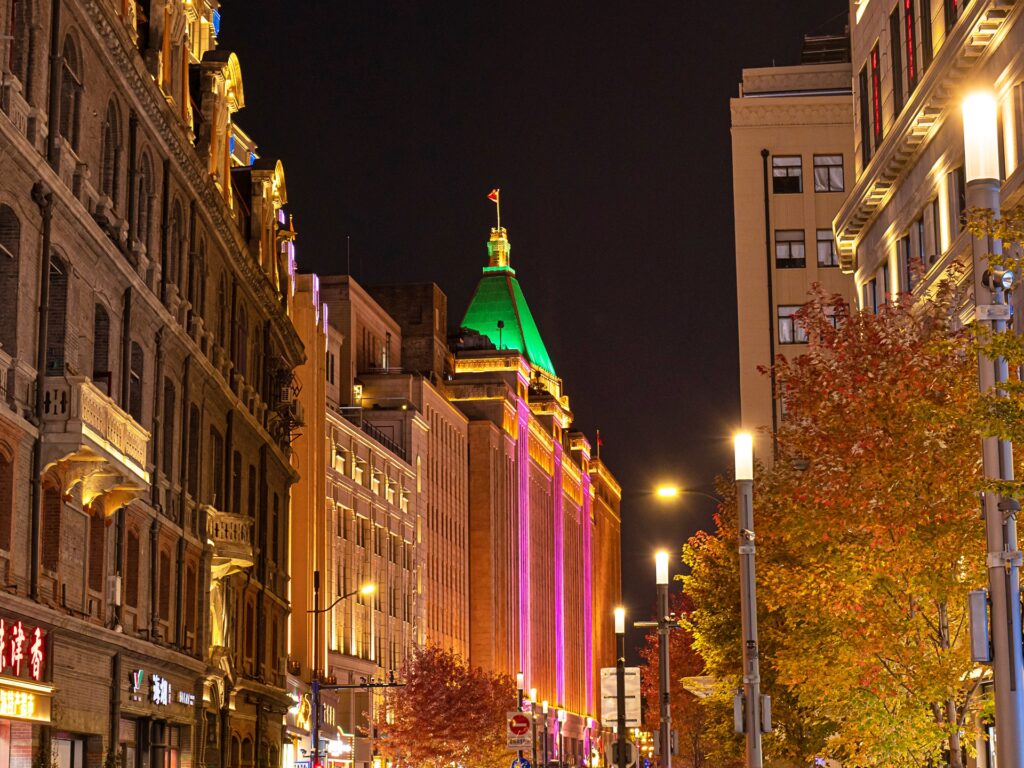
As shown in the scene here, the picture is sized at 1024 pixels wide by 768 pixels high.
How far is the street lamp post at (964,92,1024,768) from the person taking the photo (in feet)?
53.7

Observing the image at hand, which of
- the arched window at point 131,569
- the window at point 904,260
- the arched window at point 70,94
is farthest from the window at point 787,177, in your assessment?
the arched window at point 70,94

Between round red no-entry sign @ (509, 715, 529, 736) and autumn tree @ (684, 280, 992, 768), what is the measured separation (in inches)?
511

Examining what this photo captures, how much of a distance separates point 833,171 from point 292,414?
36.3m

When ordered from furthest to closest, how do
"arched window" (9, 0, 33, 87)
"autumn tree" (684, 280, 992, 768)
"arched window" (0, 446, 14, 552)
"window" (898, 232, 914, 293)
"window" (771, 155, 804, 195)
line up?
"window" (771, 155, 804, 195) < "window" (898, 232, 914, 293) < "arched window" (9, 0, 33, 87) < "autumn tree" (684, 280, 992, 768) < "arched window" (0, 446, 14, 552)

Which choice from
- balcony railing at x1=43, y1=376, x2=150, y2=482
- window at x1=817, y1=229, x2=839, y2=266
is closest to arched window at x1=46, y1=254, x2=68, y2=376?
balcony railing at x1=43, y1=376, x2=150, y2=482

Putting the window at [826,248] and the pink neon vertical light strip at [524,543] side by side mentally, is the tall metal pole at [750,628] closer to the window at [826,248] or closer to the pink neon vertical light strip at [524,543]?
the window at [826,248]

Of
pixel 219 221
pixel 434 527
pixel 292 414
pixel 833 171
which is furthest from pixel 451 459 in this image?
pixel 219 221

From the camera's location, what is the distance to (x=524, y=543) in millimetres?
191500

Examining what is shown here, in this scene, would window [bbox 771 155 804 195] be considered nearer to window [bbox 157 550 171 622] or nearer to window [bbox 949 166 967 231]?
window [bbox 949 166 967 231]

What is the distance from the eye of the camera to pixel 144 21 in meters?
41.9

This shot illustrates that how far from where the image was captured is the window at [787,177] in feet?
286

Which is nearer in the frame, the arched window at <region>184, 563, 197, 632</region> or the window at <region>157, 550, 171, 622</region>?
the window at <region>157, 550, 171, 622</region>

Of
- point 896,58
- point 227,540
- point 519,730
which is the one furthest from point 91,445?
point 896,58

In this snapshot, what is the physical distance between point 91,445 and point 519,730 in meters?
18.8
